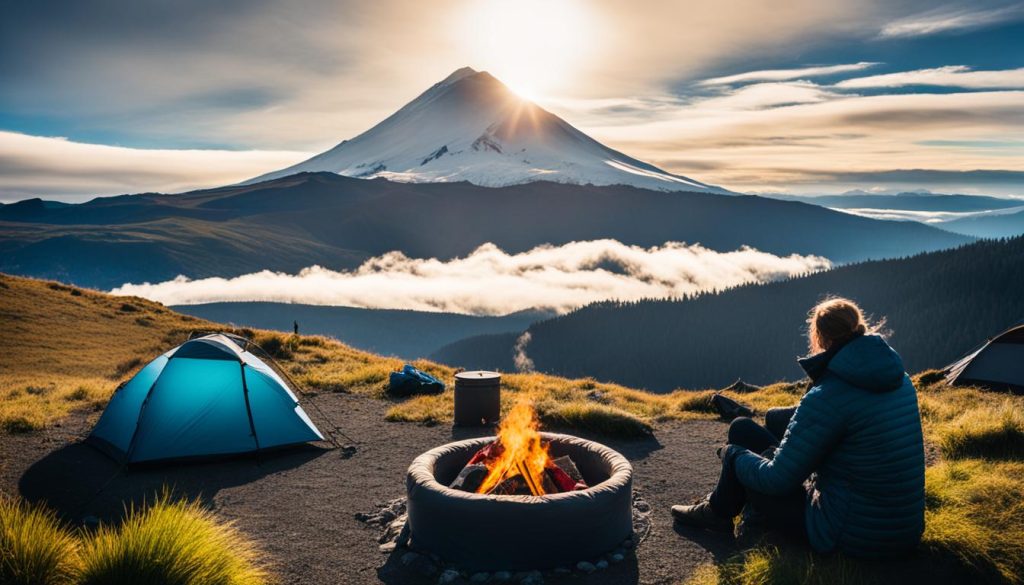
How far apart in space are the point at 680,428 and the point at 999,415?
16.7 feet

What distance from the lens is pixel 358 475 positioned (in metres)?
9.75

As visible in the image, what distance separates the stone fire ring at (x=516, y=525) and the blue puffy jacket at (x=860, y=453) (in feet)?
6.01

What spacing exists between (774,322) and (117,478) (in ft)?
568

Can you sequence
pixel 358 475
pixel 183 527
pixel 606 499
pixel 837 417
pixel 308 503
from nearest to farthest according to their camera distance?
pixel 837 417
pixel 183 527
pixel 606 499
pixel 308 503
pixel 358 475

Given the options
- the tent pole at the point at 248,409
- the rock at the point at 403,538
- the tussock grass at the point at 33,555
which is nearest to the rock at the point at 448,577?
the rock at the point at 403,538

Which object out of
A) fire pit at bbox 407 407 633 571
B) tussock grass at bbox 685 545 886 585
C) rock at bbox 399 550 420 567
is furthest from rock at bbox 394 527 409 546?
tussock grass at bbox 685 545 886 585

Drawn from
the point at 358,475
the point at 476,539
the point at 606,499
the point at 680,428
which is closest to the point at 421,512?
the point at 476,539

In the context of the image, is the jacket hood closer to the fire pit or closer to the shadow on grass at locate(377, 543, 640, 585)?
the fire pit

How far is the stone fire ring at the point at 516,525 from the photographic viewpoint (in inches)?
254

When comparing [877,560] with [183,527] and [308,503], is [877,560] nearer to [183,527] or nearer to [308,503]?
[183,527]

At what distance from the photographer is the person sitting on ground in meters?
5.05

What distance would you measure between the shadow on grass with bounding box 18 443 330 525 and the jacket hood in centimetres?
774

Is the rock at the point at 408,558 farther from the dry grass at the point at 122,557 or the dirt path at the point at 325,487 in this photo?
the dry grass at the point at 122,557

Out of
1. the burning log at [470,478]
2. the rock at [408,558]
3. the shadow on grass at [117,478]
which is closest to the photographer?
the rock at [408,558]
